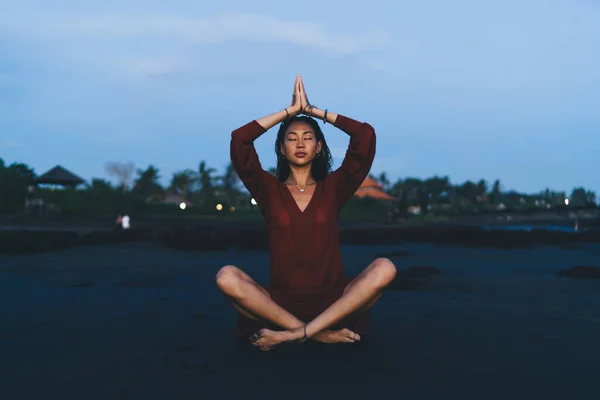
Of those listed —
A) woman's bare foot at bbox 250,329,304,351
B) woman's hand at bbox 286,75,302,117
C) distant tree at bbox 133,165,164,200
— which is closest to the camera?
woman's bare foot at bbox 250,329,304,351

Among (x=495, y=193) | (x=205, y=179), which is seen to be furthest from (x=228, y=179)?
(x=495, y=193)

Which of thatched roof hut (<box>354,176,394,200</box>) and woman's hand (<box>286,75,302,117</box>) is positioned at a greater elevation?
thatched roof hut (<box>354,176,394,200</box>)

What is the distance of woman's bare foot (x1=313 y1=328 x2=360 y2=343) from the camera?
345cm

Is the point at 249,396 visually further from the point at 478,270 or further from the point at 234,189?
the point at 234,189

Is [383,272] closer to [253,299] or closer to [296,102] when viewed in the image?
[253,299]

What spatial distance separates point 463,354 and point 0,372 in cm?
263

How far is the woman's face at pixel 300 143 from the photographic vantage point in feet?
11.7

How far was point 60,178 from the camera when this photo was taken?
1571 inches

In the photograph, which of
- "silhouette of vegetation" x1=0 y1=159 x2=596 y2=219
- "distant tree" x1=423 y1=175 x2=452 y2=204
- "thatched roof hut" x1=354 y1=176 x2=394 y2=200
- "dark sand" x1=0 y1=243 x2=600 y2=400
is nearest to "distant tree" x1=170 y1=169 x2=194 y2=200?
"silhouette of vegetation" x1=0 y1=159 x2=596 y2=219

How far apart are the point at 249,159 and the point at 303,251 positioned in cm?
67

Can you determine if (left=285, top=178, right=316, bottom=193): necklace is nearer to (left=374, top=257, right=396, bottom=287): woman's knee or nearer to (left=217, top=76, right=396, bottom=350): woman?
(left=217, top=76, right=396, bottom=350): woman

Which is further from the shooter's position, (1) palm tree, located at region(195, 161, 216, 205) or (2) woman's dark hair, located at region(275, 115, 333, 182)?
(1) palm tree, located at region(195, 161, 216, 205)

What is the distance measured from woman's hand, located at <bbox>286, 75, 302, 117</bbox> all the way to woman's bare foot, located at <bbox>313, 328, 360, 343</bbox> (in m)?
1.40

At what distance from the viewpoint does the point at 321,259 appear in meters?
3.47
